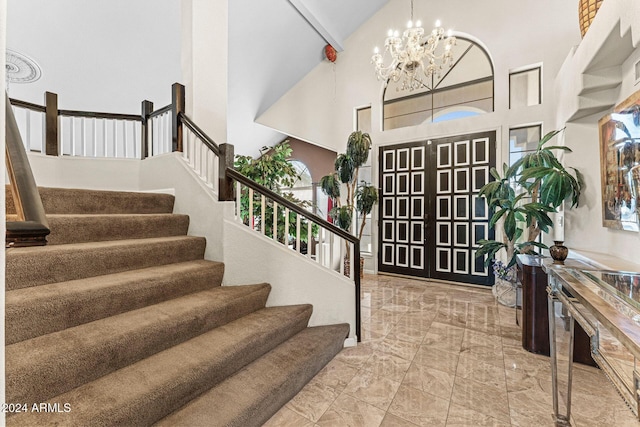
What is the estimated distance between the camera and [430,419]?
166 centimetres

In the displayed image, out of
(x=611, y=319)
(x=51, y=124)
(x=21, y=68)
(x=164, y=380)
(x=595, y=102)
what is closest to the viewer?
(x=611, y=319)

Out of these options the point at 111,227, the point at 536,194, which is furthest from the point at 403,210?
the point at 111,227

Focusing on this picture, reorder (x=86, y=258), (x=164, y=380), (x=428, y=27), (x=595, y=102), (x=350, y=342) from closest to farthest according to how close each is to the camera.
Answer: (x=164, y=380) < (x=86, y=258) < (x=350, y=342) < (x=595, y=102) < (x=428, y=27)

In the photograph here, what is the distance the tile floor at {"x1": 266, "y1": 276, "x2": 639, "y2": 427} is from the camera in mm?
1672

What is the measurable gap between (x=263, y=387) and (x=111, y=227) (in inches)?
65.2

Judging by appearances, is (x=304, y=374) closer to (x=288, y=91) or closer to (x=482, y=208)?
(x=482, y=208)

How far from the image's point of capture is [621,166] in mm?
2244

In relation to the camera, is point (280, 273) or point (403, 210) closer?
point (280, 273)

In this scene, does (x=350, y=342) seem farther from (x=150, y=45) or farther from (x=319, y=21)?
(x=319, y=21)

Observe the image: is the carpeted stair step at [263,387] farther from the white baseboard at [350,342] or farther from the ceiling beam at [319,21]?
the ceiling beam at [319,21]

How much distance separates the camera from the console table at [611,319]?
2.73ft

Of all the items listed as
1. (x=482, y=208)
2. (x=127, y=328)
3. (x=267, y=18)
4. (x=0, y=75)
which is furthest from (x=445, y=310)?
(x=267, y=18)

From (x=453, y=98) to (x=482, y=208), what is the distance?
1.89 meters


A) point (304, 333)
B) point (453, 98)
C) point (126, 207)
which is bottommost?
point (304, 333)
